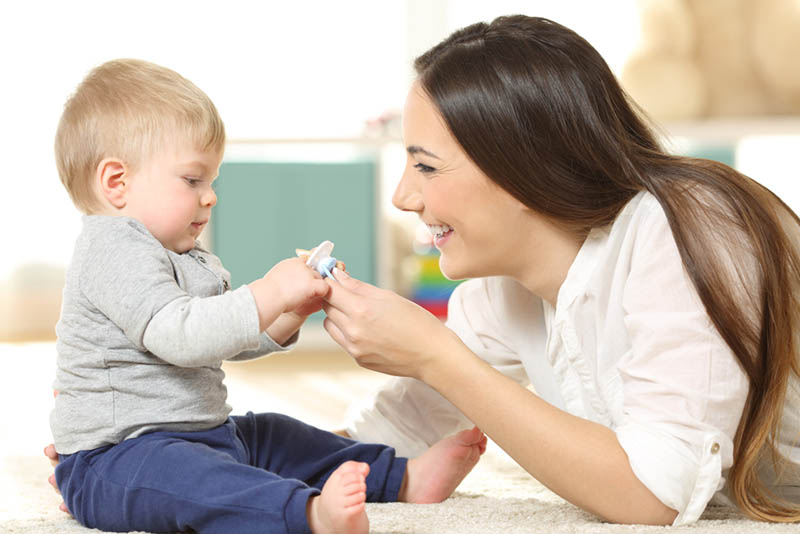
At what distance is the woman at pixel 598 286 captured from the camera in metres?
1.14

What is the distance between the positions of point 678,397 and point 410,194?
0.44 m

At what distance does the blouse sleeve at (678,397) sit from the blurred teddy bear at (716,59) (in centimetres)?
229

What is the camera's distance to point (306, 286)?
1.22 m

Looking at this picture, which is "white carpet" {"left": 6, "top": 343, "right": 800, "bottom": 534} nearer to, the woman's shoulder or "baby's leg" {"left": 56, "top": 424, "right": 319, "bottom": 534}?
"baby's leg" {"left": 56, "top": 424, "right": 319, "bottom": 534}

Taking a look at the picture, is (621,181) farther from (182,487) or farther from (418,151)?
(182,487)

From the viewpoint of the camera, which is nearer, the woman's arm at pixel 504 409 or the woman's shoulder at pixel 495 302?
the woman's arm at pixel 504 409

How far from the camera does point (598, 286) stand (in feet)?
4.25

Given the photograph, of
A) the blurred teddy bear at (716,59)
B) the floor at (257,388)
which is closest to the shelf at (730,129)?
the blurred teddy bear at (716,59)

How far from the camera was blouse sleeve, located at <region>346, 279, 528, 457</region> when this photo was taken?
61.4 inches

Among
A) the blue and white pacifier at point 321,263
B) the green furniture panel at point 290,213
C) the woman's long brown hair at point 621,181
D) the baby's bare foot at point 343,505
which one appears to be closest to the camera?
the baby's bare foot at point 343,505

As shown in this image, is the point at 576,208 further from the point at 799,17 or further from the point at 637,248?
the point at 799,17

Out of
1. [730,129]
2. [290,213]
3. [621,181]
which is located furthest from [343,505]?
[730,129]

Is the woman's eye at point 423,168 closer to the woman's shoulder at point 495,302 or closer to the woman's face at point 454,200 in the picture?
the woman's face at point 454,200

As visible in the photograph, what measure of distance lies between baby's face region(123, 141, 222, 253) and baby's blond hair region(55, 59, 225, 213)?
0.01 metres
